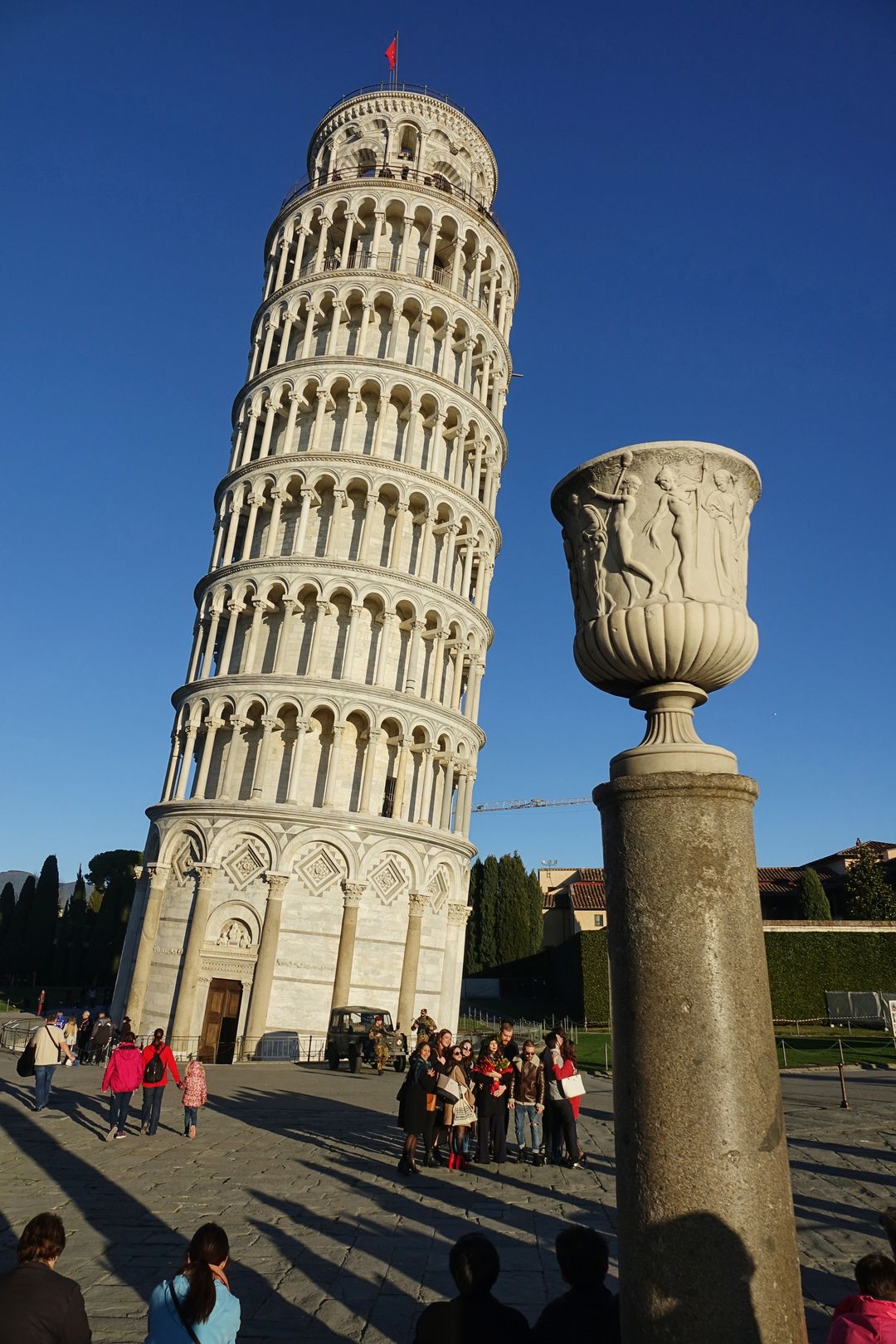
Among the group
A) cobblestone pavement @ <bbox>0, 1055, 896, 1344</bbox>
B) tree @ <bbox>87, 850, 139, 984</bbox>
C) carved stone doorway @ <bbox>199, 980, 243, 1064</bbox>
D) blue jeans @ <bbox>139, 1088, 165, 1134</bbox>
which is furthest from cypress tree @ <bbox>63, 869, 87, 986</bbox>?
blue jeans @ <bbox>139, 1088, 165, 1134</bbox>

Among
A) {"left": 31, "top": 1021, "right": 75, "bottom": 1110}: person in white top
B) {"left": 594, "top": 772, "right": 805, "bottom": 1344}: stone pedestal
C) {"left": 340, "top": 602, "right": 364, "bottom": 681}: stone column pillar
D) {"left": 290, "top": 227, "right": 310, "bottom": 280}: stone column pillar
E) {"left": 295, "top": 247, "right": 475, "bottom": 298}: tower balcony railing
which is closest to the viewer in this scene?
{"left": 594, "top": 772, "right": 805, "bottom": 1344}: stone pedestal

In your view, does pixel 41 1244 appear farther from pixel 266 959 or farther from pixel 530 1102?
pixel 266 959

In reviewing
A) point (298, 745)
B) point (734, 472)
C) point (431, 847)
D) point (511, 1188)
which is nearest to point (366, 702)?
point (298, 745)

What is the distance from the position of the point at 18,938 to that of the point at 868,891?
64.7 metres

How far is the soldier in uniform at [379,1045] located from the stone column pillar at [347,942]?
3.17m

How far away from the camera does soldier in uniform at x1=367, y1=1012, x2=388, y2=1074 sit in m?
24.9

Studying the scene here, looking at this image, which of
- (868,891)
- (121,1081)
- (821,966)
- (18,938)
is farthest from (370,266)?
(18,938)

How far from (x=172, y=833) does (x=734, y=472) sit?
29.2m

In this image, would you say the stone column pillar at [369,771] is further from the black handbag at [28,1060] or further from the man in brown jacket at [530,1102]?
the man in brown jacket at [530,1102]

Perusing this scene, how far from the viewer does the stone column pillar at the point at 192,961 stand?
2756 centimetres

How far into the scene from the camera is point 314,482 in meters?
34.5

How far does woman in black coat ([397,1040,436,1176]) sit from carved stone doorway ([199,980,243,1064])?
18459 millimetres

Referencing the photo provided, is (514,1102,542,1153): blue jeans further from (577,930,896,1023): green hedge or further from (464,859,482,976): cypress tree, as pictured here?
(464,859,482,976): cypress tree

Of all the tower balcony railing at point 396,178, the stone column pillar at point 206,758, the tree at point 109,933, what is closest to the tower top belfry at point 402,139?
the tower balcony railing at point 396,178
